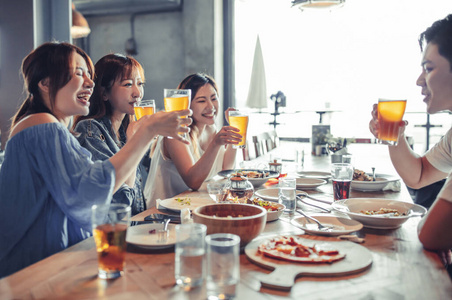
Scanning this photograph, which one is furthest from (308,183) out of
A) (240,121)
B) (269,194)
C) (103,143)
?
(103,143)

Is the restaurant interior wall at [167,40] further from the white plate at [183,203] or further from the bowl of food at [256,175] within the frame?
the white plate at [183,203]

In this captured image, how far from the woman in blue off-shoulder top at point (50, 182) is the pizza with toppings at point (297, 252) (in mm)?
551

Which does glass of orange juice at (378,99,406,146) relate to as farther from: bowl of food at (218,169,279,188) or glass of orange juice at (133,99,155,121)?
glass of orange juice at (133,99,155,121)

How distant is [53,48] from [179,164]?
1.01 meters

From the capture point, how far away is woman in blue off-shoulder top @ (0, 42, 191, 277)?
4.30 feet

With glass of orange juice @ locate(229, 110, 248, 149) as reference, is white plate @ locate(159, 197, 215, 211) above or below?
below

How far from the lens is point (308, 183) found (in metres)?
2.23

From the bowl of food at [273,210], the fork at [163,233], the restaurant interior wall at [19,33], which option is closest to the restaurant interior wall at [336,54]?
the restaurant interior wall at [19,33]

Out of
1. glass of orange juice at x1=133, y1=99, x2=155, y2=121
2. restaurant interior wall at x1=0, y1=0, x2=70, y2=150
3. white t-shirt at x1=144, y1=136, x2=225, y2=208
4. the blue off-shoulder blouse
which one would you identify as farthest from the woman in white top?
restaurant interior wall at x1=0, y1=0, x2=70, y2=150

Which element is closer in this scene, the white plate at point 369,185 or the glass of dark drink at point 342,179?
the glass of dark drink at point 342,179

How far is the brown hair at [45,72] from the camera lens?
1.52 m

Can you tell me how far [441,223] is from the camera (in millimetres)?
1169

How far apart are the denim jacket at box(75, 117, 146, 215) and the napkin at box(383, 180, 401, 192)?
1362mm

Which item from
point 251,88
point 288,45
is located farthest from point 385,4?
point 251,88
